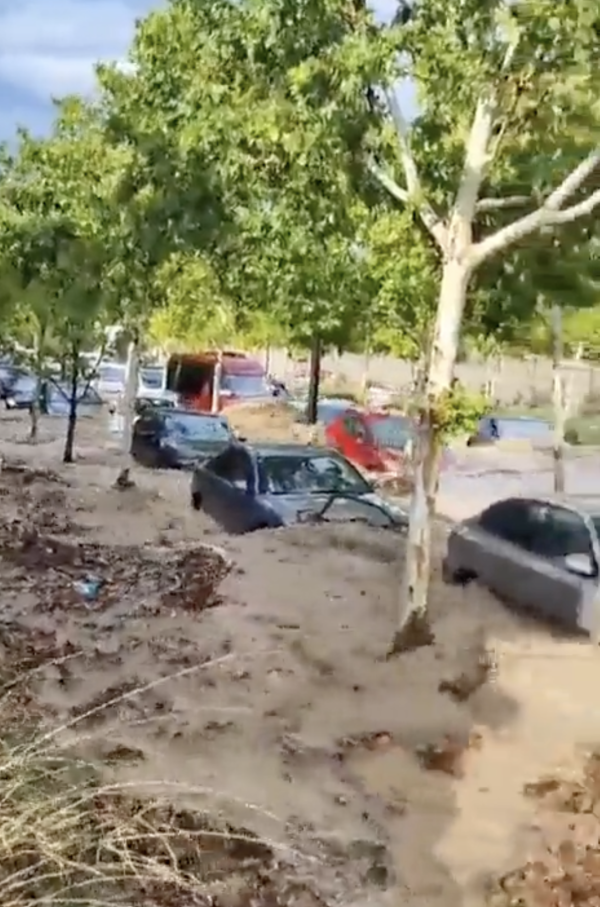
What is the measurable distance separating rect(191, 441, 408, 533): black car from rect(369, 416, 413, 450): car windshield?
6115 mm

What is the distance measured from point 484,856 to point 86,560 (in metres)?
8.26

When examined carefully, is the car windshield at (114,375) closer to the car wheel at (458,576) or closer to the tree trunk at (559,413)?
the tree trunk at (559,413)

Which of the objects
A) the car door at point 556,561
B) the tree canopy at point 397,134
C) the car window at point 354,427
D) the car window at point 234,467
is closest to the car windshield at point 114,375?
the car window at point 354,427

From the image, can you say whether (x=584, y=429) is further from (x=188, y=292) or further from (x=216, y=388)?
(x=216, y=388)

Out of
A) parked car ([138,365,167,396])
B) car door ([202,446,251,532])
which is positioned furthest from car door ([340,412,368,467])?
parked car ([138,365,167,396])

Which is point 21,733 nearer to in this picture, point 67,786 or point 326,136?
point 67,786

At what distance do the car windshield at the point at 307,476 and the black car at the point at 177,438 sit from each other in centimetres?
826

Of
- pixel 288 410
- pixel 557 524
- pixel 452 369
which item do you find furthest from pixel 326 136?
pixel 288 410

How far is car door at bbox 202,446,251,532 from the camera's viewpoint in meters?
15.0

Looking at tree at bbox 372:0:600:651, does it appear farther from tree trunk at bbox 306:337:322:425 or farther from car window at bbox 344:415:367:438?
tree trunk at bbox 306:337:322:425

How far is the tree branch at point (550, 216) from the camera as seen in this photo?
33.1ft

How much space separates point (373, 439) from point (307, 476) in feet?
23.6

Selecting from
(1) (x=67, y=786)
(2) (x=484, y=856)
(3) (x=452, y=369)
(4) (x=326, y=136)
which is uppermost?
(4) (x=326, y=136)

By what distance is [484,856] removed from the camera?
7.13 metres
